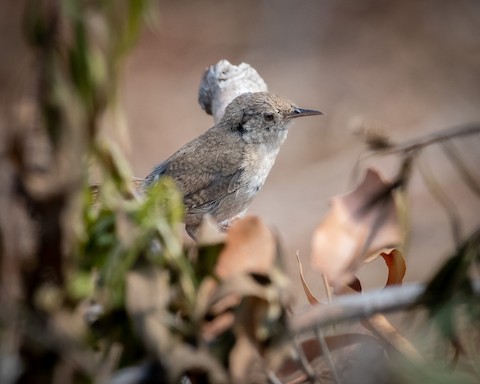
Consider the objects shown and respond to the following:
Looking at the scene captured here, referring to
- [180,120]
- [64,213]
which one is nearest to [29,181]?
[64,213]

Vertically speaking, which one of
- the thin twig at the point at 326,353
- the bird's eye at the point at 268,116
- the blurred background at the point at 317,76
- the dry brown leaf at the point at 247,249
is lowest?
the thin twig at the point at 326,353

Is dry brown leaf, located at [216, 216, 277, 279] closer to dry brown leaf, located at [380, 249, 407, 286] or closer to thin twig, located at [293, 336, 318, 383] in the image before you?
thin twig, located at [293, 336, 318, 383]

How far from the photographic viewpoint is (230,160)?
5.59 meters

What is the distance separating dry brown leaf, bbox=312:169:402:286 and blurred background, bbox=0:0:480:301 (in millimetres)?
8272

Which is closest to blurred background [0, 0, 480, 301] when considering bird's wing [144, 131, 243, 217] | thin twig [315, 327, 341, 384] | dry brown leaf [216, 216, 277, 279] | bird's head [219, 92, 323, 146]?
bird's head [219, 92, 323, 146]

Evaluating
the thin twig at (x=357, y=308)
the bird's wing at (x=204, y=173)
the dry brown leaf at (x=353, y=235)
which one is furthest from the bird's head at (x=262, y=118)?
the thin twig at (x=357, y=308)

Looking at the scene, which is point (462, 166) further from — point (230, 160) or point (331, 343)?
point (230, 160)

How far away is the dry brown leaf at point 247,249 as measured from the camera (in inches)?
72.2

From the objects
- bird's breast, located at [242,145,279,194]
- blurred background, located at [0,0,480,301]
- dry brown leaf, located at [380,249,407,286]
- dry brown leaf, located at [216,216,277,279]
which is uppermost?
blurred background, located at [0,0,480,301]

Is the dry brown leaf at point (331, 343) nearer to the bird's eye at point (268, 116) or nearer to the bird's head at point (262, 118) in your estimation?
the bird's head at point (262, 118)

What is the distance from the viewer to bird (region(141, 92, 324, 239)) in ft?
17.9

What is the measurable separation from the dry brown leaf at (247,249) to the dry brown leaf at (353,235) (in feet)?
0.41

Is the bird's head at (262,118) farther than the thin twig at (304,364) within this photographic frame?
Yes

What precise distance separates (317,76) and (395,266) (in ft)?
32.2
